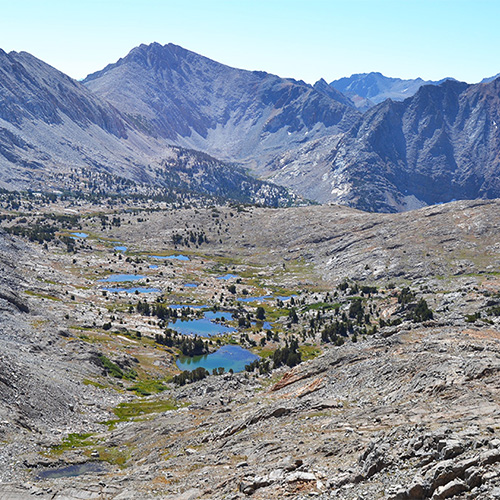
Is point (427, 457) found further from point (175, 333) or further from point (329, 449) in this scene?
point (175, 333)

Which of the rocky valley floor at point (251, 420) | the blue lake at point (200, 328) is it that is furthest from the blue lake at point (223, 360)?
the blue lake at point (200, 328)

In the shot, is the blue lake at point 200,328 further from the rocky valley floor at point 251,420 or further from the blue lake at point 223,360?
the rocky valley floor at point 251,420

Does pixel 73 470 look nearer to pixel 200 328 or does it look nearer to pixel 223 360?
pixel 223 360

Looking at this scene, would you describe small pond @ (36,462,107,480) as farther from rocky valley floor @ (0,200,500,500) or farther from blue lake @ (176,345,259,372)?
blue lake @ (176,345,259,372)

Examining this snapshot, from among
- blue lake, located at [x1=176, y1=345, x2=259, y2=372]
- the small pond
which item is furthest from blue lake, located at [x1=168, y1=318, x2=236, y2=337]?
the small pond

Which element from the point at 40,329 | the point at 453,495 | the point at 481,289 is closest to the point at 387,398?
the point at 453,495

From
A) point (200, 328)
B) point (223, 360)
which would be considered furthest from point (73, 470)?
point (200, 328)
